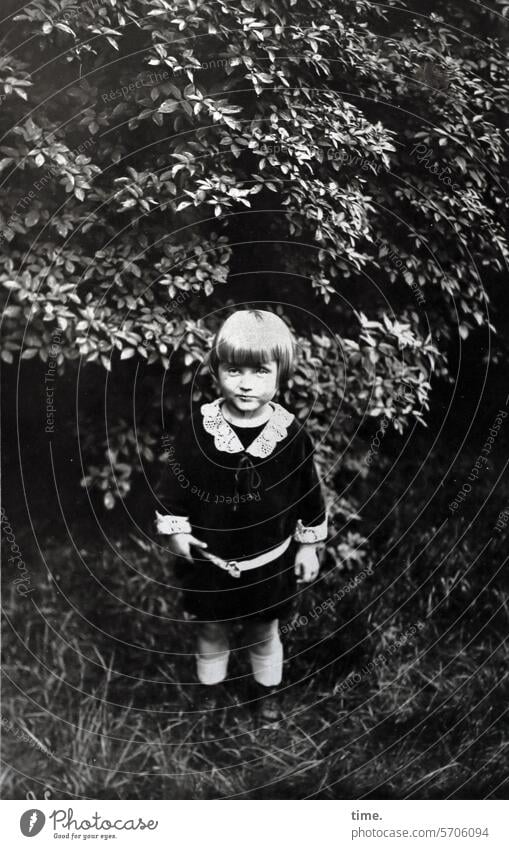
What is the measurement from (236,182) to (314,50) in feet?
1.38

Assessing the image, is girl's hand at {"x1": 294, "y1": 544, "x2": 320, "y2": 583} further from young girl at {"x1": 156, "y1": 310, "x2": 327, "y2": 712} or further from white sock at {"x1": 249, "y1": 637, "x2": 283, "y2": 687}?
white sock at {"x1": 249, "y1": 637, "x2": 283, "y2": 687}

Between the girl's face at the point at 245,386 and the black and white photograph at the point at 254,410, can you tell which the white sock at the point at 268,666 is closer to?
the black and white photograph at the point at 254,410

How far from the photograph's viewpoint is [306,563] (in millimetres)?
2494

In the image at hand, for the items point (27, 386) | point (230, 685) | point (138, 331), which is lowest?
point (230, 685)

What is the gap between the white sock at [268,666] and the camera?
99.0 inches

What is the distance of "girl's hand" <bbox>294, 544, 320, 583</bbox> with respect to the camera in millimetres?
2488

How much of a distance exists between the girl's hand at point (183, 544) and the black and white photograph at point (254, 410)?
2 centimetres

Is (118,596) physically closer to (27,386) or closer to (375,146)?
(27,386)

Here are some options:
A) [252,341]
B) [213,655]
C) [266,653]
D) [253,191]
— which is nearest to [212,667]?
[213,655]

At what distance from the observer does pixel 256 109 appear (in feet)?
7.70

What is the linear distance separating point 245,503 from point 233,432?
207mm

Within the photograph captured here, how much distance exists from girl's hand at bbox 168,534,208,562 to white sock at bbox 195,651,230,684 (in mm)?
294

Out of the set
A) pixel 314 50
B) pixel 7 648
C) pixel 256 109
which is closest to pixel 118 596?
pixel 7 648
